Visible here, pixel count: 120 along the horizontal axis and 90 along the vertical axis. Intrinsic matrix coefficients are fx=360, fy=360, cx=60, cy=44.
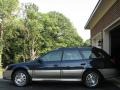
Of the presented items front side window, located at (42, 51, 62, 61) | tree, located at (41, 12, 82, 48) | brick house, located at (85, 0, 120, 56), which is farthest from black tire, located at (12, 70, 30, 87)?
tree, located at (41, 12, 82, 48)

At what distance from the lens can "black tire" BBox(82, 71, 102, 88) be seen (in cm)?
1326

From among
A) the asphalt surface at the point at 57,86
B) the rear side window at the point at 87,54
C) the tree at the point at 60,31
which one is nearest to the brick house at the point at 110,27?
the rear side window at the point at 87,54

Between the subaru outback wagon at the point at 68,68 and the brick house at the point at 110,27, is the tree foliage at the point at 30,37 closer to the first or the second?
the brick house at the point at 110,27

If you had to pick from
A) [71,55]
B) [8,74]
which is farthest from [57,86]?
[8,74]

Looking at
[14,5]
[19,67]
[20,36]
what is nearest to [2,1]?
[14,5]

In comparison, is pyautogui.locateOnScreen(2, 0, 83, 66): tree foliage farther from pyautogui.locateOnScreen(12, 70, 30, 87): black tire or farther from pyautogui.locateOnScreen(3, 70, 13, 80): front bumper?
pyautogui.locateOnScreen(12, 70, 30, 87): black tire

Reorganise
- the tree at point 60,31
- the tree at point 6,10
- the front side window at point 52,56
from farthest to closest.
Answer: the tree at point 60,31 < the tree at point 6,10 < the front side window at point 52,56

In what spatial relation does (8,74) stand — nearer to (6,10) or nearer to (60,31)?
(6,10)

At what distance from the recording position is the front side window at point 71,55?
1362 cm

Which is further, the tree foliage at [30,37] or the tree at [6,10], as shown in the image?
the tree foliage at [30,37]

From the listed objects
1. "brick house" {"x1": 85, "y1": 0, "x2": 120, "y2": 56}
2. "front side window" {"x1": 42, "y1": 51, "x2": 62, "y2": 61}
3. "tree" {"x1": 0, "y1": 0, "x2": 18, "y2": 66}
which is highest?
"tree" {"x1": 0, "y1": 0, "x2": 18, "y2": 66}

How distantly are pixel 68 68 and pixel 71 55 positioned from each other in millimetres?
573

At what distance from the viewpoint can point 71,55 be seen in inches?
540

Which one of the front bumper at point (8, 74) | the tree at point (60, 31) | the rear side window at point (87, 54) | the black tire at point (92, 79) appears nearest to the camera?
the black tire at point (92, 79)
